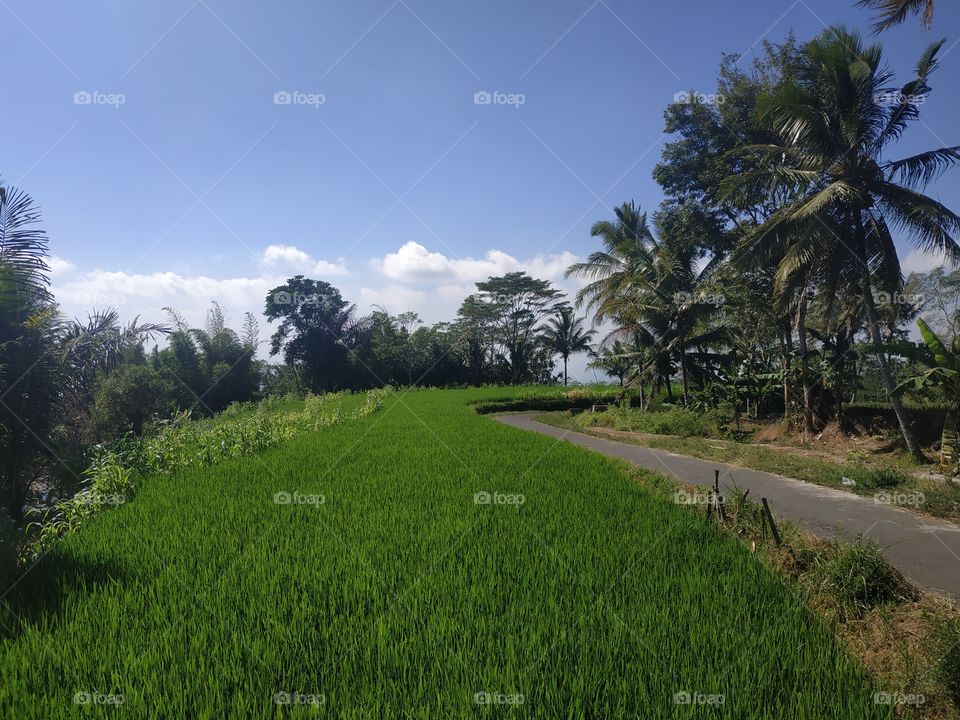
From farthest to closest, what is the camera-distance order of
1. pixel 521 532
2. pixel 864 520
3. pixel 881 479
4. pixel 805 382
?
pixel 805 382, pixel 881 479, pixel 864 520, pixel 521 532

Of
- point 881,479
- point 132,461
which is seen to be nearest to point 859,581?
point 881,479

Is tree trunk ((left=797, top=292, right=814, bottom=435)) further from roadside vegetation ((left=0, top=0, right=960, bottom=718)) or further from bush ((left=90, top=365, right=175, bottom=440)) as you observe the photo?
bush ((left=90, top=365, right=175, bottom=440))

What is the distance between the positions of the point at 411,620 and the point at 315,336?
101 feet

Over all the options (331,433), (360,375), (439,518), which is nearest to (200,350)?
(360,375)

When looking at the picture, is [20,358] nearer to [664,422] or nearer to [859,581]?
[859,581]

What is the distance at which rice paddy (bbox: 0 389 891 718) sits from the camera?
214 cm

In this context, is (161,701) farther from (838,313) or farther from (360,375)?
(360,375)

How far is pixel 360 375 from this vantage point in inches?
1302

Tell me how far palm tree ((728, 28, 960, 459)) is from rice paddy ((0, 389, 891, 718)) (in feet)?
26.3

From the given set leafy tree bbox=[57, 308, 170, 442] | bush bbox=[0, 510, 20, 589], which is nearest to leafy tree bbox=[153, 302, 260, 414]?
leafy tree bbox=[57, 308, 170, 442]

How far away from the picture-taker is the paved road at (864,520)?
4.02 m

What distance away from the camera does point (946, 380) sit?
7430 mm

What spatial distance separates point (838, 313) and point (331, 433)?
1556cm

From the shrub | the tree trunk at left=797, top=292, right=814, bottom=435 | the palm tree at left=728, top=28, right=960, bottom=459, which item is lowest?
the shrub
